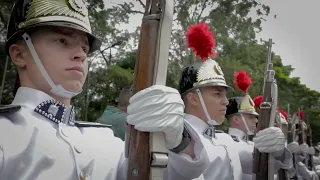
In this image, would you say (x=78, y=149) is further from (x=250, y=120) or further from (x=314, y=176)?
(x=314, y=176)

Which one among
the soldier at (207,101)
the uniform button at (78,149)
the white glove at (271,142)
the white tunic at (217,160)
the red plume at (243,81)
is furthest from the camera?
the red plume at (243,81)

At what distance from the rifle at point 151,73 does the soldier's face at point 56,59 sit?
32 cm

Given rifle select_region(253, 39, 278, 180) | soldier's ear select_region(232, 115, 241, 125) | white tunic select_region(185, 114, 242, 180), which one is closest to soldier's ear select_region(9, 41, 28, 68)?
white tunic select_region(185, 114, 242, 180)

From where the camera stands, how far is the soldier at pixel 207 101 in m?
3.79

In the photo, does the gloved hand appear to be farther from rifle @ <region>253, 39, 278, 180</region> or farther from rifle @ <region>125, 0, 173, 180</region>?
rifle @ <region>125, 0, 173, 180</region>

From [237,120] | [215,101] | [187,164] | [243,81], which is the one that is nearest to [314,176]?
[237,120]

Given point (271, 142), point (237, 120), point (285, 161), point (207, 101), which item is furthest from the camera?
point (237, 120)

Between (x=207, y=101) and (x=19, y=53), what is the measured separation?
6.97 feet

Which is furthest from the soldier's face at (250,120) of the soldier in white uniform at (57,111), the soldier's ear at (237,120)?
the soldier in white uniform at (57,111)

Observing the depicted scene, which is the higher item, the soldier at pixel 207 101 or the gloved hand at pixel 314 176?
the soldier at pixel 207 101

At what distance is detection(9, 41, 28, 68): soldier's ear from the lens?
87.7 inches

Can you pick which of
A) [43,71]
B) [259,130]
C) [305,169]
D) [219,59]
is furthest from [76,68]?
[219,59]

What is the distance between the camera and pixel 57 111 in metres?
2.16

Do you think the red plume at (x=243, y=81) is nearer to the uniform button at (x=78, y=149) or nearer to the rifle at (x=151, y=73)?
the rifle at (x=151, y=73)
